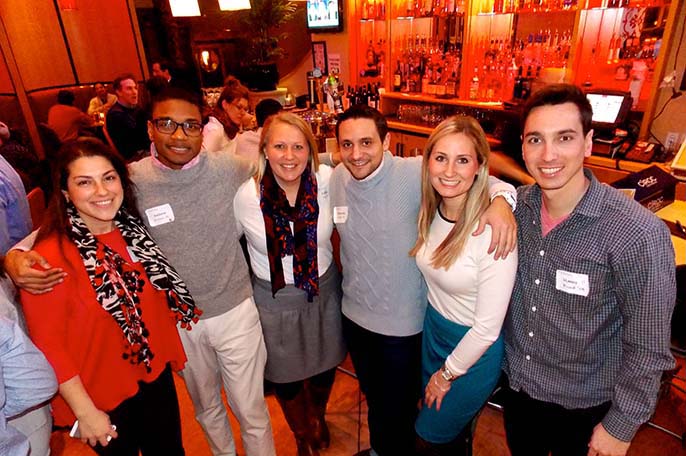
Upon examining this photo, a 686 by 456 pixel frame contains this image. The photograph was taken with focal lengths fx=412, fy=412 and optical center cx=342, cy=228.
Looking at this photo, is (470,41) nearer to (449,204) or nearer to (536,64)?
(536,64)

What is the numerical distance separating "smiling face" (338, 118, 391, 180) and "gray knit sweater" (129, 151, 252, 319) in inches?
21.0

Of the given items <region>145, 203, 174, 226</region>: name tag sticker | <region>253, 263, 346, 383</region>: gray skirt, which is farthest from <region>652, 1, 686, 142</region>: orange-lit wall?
<region>145, 203, 174, 226</region>: name tag sticker

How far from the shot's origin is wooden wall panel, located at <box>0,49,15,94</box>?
6137 mm

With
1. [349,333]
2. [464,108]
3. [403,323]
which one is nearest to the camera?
[403,323]

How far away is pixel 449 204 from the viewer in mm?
1493

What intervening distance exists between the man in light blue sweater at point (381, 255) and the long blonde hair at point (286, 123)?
13 cm

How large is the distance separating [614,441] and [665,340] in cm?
35

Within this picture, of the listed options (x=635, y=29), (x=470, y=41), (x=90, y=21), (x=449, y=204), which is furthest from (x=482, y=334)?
(x=90, y=21)

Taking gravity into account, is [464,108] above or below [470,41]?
below

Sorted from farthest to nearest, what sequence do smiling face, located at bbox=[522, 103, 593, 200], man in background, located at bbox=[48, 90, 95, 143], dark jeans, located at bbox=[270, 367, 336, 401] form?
man in background, located at bbox=[48, 90, 95, 143] → dark jeans, located at bbox=[270, 367, 336, 401] → smiling face, located at bbox=[522, 103, 593, 200]

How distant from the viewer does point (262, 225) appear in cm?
175

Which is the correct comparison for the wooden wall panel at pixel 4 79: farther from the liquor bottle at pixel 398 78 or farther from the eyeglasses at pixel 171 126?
the eyeglasses at pixel 171 126

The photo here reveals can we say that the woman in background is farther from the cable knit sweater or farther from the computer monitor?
the computer monitor

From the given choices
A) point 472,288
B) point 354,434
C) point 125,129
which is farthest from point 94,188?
point 125,129
